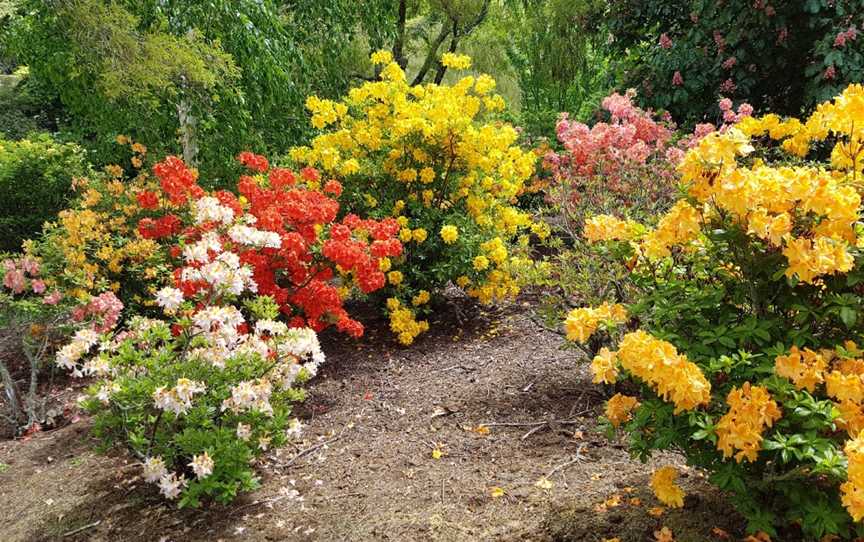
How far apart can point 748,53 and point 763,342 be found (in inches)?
176

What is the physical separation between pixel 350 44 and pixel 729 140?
7273 mm

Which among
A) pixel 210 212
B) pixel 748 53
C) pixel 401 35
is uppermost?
pixel 401 35

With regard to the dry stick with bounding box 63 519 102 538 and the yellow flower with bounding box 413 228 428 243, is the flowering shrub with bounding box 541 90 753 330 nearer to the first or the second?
the yellow flower with bounding box 413 228 428 243

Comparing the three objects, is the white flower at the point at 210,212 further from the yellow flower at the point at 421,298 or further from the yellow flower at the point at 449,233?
the yellow flower at the point at 421,298

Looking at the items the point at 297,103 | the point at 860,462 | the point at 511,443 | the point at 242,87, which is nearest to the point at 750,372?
the point at 860,462

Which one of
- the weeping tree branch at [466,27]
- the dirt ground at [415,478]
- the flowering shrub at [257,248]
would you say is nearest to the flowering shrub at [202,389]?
the dirt ground at [415,478]

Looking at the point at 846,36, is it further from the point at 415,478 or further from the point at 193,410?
the point at 193,410

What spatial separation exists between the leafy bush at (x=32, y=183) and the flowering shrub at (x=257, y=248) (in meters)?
2.39

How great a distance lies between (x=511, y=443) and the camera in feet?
8.81

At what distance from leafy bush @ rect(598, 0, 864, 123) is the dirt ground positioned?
3.09 metres

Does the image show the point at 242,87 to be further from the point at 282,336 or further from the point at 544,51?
the point at 544,51

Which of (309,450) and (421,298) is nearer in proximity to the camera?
(309,450)

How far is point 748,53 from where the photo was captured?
5188 millimetres

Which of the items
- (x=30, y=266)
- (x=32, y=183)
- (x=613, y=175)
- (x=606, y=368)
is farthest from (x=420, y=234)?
(x=32, y=183)
